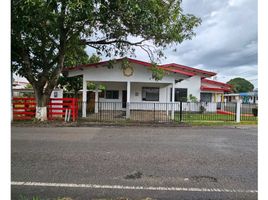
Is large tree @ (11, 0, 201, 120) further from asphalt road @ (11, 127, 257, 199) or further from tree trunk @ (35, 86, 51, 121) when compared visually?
asphalt road @ (11, 127, 257, 199)

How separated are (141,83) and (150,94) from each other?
280 centimetres

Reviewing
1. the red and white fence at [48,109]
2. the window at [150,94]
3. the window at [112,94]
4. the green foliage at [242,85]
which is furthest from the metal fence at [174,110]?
the green foliage at [242,85]

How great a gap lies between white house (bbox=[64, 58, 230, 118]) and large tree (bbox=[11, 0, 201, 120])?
2.29 meters

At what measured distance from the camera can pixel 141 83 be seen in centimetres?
2125

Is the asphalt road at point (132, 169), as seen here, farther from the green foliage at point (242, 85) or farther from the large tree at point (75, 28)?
the green foliage at point (242, 85)

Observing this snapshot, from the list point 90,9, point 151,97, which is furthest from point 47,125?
point 151,97

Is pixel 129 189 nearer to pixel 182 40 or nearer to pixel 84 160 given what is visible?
pixel 84 160

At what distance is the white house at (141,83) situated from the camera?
56.6 feet

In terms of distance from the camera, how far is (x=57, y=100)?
48.5ft

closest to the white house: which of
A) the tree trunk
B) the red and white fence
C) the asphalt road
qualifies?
the red and white fence

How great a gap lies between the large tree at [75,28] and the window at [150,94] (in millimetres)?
8657

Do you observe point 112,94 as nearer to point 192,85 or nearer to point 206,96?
point 192,85

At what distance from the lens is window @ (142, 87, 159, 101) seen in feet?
77.2

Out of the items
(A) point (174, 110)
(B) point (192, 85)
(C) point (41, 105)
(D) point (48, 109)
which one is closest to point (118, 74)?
(A) point (174, 110)
